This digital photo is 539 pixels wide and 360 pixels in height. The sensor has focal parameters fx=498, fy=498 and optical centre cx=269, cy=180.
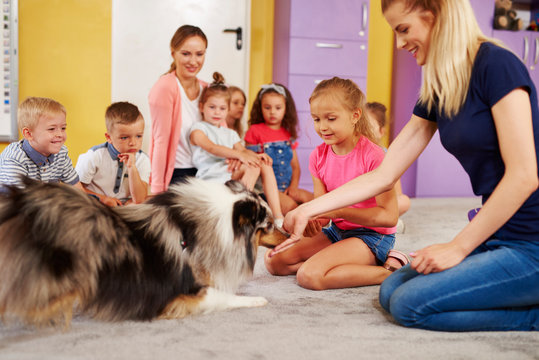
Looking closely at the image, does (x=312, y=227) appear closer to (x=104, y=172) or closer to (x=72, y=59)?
(x=104, y=172)

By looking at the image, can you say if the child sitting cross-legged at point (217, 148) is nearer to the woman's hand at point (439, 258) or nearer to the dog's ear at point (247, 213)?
the dog's ear at point (247, 213)

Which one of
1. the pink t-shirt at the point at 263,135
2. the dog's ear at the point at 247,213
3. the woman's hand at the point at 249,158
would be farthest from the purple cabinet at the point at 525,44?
the dog's ear at the point at 247,213

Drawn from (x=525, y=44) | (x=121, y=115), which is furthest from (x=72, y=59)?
(x=525, y=44)

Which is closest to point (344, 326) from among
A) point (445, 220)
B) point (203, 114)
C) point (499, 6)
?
point (203, 114)

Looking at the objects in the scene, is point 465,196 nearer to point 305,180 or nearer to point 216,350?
point 305,180

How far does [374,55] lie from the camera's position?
5.63m

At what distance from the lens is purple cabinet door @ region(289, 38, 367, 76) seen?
4656mm

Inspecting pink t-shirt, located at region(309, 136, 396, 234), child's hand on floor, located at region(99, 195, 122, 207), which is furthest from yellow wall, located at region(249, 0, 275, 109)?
pink t-shirt, located at region(309, 136, 396, 234)

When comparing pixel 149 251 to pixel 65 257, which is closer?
pixel 65 257

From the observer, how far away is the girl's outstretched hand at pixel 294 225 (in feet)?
6.05

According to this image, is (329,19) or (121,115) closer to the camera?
(121,115)

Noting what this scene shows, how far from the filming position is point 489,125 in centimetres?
157

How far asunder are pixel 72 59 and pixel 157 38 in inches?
32.1

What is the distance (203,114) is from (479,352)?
2.28 meters
